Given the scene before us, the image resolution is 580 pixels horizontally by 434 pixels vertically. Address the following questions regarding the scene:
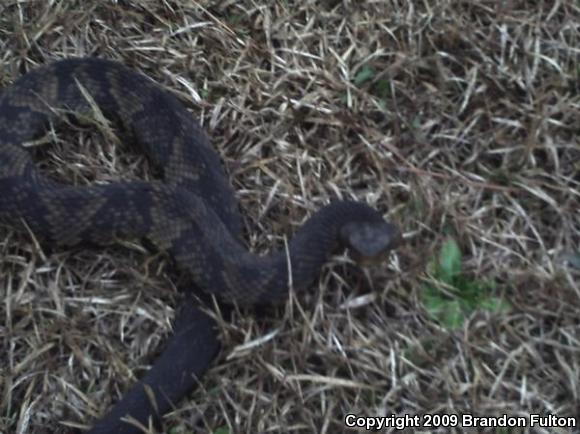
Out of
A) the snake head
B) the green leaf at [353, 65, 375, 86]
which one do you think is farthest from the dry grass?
the snake head

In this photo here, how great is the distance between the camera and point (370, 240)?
333 cm

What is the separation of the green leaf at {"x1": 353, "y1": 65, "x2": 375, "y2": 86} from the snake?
2.30ft

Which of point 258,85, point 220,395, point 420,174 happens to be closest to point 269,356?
point 220,395

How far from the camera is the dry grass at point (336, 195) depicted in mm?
3166

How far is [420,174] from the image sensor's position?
12.1 feet

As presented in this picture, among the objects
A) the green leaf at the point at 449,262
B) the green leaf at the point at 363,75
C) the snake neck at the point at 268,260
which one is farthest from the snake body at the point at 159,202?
the green leaf at the point at 363,75

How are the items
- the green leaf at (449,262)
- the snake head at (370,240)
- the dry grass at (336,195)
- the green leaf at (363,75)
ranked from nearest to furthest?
1. the dry grass at (336,195)
2. the snake head at (370,240)
3. the green leaf at (449,262)
4. the green leaf at (363,75)

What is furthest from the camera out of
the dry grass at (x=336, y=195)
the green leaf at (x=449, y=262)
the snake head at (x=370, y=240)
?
the green leaf at (x=449, y=262)

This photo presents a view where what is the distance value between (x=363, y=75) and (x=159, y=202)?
116 centimetres

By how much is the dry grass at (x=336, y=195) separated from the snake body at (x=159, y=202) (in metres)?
0.10

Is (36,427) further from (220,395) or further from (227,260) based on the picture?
(227,260)

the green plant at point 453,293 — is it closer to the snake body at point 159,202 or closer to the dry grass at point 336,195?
the dry grass at point 336,195

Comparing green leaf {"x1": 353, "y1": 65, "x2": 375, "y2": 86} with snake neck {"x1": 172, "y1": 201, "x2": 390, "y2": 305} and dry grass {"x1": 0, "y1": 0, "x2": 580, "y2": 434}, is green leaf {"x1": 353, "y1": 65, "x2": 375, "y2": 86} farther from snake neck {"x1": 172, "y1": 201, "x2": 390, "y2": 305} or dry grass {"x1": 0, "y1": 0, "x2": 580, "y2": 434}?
snake neck {"x1": 172, "y1": 201, "x2": 390, "y2": 305}

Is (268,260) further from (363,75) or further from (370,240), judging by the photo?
(363,75)
